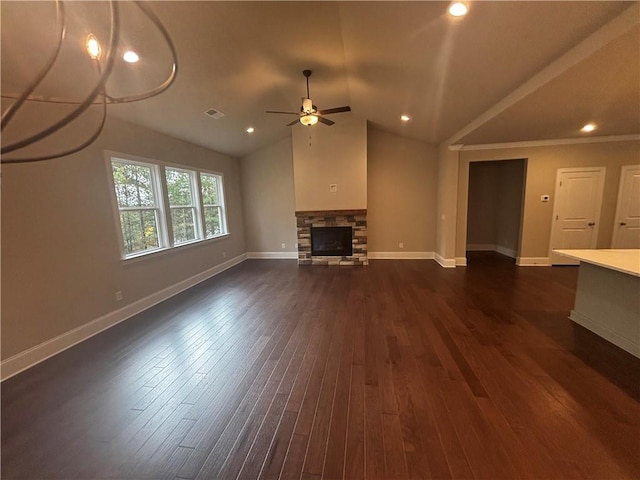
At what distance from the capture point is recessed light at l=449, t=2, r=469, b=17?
2008 millimetres

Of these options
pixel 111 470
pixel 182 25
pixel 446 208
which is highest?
pixel 182 25

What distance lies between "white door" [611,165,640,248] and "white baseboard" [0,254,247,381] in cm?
815

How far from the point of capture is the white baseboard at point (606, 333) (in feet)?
8.19

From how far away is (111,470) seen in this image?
1581mm

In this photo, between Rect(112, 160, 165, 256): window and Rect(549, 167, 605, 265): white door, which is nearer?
Result: Rect(112, 160, 165, 256): window

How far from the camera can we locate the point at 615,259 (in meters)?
2.71

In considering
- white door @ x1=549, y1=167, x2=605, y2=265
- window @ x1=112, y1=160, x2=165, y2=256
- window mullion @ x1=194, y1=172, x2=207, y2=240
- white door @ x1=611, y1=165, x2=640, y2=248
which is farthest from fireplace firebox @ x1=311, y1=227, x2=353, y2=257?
white door @ x1=611, y1=165, x2=640, y2=248

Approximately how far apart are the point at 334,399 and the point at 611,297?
295 cm

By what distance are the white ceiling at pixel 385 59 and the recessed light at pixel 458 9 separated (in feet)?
0.25

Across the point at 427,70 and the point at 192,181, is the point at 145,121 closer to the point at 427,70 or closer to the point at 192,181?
the point at 192,181

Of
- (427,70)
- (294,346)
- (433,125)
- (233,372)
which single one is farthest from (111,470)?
(433,125)

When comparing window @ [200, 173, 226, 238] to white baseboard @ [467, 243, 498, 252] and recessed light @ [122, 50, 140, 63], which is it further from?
white baseboard @ [467, 243, 498, 252]

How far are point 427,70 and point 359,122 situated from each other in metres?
2.80

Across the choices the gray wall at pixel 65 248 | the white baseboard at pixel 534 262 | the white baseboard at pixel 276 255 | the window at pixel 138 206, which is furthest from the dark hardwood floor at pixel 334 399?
the white baseboard at pixel 276 255
